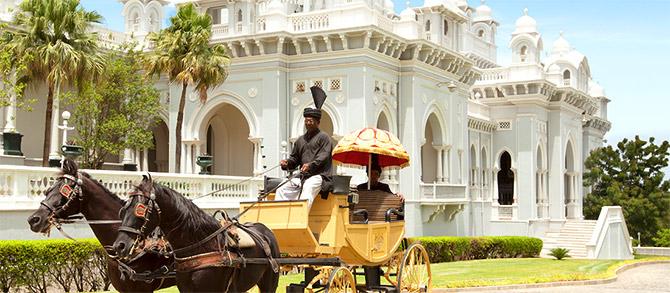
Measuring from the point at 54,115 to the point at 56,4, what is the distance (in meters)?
6.23

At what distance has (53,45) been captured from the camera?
23.4 metres

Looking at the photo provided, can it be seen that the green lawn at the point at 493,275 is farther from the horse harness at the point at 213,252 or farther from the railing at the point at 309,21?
the railing at the point at 309,21

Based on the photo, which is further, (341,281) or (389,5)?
(389,5)

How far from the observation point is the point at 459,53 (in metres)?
34.2

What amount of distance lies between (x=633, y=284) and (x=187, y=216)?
16437mm

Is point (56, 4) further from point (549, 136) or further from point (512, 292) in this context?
point (549, 136)

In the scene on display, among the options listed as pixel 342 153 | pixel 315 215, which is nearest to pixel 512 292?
pixel 342 153

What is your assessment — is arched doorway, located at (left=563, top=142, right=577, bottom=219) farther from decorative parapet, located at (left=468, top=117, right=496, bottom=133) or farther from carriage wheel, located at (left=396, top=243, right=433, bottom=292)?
carriage wheel, located at (left=396, top=243, right=433, bottom=292)

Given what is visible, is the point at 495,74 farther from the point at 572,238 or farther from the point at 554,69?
the point at 572,238

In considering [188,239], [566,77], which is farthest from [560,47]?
[188,239]

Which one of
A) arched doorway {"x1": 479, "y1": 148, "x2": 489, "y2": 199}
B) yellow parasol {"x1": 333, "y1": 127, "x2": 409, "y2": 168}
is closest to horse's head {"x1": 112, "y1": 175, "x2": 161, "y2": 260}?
yellow parasol {"x1": 333, "y1": 127, "x2": 409, "y2": 168}

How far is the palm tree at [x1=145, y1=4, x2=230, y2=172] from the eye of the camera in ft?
86.7

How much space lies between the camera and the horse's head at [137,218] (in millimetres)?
7531

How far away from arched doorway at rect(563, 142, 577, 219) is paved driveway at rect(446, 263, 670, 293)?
20.7 meters
